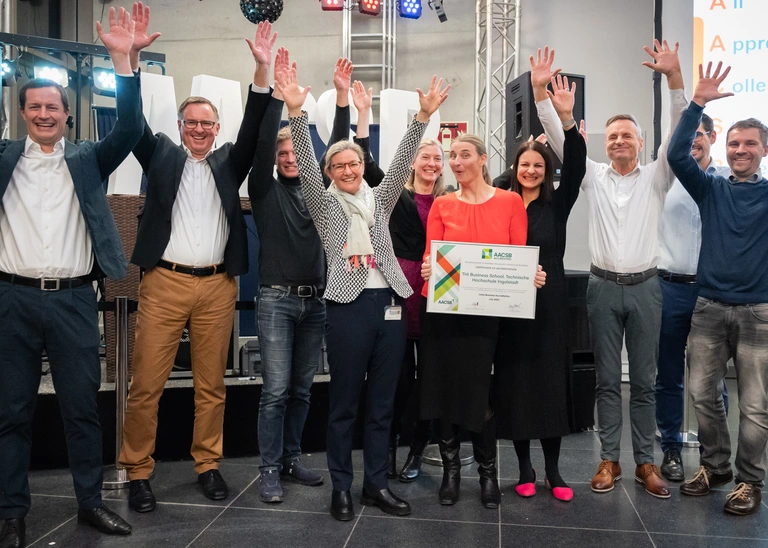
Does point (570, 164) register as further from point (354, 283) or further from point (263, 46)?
point (263, 46)

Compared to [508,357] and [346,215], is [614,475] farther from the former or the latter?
[346,215]

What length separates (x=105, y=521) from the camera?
2764 mm

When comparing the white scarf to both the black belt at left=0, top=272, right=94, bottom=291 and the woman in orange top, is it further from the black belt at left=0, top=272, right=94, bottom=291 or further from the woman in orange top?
the black belt at left=0, top=272, right=94, bottom=291

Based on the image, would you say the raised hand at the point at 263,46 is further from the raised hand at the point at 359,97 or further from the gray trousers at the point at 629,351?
the gray trousers at the point at 629,351

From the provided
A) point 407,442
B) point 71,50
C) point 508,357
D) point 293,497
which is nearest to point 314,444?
point 407,442

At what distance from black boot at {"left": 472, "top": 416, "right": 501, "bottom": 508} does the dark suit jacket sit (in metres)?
1.69

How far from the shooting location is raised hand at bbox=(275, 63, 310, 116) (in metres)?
2.83

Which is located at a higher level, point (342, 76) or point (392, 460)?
point (342, 76)

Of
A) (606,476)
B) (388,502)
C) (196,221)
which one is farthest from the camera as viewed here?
(606,476)

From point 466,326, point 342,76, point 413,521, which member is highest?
point 342,76

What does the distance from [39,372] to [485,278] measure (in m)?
1.83

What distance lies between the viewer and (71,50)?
4312 millimetres

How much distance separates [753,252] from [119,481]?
313 centimetres

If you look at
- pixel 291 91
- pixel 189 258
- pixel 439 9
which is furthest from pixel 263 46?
pixel 439 9
